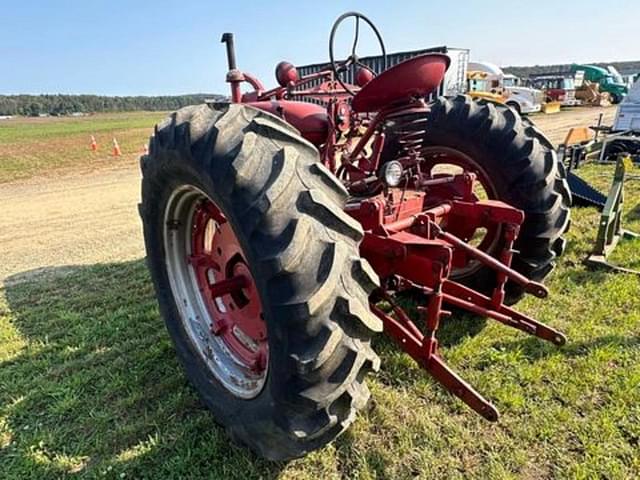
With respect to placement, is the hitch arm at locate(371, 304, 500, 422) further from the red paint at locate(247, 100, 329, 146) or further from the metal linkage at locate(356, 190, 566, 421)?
the red paint at locate(247, 100, 329, 146)

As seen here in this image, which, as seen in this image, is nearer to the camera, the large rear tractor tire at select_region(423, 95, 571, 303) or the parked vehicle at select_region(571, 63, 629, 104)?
the large rear tractor tire at select_region(423, 95, 571, 303)

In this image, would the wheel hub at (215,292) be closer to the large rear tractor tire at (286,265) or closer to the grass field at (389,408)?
the large rear tractor tire at (286,265)

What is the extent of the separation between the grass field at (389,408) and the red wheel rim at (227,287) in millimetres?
409

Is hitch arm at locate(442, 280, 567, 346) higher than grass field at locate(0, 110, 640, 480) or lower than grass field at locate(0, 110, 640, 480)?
higher

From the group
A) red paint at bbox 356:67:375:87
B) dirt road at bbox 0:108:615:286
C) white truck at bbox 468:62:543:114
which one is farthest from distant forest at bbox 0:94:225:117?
red paint at bbox 356:67:375:87

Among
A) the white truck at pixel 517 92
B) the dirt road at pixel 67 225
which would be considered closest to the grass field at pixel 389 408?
the dirt road at pixel 67 225

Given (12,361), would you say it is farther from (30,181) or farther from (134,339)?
(30,181)

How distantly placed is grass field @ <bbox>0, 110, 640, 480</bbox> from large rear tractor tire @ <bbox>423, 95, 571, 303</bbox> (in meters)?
0.47

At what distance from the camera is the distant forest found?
3467 inches

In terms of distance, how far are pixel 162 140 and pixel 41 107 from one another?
350ft

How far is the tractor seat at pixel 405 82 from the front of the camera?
2191mm

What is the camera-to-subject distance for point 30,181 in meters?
12.3

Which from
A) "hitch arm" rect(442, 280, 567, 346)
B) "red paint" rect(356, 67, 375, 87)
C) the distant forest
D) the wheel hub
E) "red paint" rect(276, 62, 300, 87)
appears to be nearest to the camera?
the wheel hub

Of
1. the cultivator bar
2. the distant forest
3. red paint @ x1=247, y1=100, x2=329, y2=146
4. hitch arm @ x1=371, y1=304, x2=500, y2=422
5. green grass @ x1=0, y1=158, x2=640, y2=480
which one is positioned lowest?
green grass @ x1=0, y1=158, x2=640, y2=480
